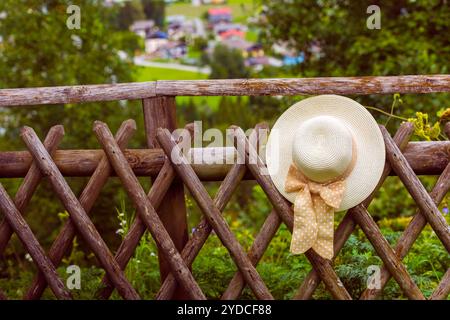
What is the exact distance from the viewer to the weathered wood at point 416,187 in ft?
10.4

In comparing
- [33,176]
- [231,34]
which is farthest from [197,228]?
[231,34]

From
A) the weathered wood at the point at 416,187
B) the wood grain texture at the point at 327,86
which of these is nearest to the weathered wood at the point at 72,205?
the wood grain texture at the point at 327,86

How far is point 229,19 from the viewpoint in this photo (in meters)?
9.97

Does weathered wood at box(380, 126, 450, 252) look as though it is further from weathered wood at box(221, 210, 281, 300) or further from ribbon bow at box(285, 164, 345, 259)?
weathered wood at box(221, 210, 281, 300)

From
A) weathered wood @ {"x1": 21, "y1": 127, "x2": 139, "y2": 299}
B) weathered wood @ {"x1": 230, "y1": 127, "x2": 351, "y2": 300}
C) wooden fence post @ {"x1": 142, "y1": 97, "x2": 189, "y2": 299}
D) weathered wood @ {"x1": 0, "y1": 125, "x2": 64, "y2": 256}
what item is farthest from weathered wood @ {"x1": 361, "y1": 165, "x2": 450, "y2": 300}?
weathered wood @ {"x1": 0, "y1": 125, "x2": 64, "y2": 256}

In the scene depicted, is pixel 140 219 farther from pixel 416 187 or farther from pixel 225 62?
pixel 225 62

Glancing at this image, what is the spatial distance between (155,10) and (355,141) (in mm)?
6703

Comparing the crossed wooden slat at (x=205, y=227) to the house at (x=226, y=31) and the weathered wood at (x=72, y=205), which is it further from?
the house at (x=226, y=31)

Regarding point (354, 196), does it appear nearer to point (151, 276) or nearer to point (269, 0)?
point (151, 276)

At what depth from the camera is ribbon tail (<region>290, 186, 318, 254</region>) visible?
10.4ft

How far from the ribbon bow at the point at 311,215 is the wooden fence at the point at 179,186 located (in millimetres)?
76

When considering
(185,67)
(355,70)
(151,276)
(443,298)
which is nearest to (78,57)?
(185,67)

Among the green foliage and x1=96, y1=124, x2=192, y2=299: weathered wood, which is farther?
the green foliage

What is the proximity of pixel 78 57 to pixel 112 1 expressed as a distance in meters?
1.06
